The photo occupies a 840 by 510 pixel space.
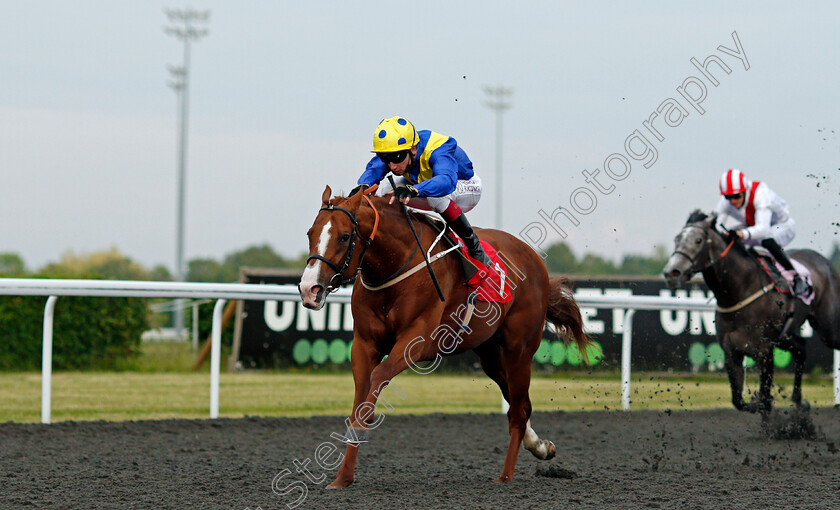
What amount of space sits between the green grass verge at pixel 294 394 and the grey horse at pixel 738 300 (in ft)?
2.26

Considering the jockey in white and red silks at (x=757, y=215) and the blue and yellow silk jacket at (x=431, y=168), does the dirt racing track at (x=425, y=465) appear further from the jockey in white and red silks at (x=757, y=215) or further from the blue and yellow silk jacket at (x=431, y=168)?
the blue and yellow silk jacket at (x=431, y=168)

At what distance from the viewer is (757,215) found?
265 inches

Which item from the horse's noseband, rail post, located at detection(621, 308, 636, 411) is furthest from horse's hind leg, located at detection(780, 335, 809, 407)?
the horse's noseband

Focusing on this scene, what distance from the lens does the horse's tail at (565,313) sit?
5.21 m

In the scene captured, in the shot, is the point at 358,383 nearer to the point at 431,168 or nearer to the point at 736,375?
the point at 431,168

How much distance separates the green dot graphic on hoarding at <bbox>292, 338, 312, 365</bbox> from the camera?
976cm

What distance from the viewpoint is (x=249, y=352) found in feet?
32.0

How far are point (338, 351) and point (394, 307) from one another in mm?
6038

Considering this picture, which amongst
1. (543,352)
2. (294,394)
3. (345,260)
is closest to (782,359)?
(543,352)

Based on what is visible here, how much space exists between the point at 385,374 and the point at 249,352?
20.4ft

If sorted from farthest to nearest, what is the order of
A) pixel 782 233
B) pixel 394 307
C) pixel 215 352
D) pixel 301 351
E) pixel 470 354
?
pixel 470 354 → pixel 301 351 → pixel 782 233 → pixel 215 352 → pixel 394 307

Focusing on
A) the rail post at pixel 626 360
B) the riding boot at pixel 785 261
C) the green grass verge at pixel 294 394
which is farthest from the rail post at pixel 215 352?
the riding boot at pixel 785 261

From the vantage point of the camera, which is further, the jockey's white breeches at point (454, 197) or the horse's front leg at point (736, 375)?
the horse's front leg at point (736, 375)

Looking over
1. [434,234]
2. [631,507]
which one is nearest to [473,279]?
[434,234]
